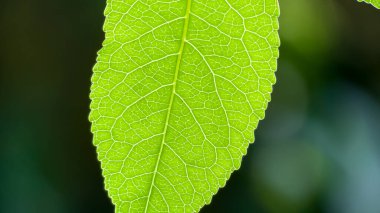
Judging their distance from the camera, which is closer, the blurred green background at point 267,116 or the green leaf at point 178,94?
the green leaf at point 178,94

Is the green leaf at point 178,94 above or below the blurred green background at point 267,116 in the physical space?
above

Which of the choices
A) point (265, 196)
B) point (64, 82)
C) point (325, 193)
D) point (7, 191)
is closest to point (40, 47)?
point (64, 82)

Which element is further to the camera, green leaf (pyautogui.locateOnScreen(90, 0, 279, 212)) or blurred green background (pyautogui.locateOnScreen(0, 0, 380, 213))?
blurred green background (pyautogui.locateOnScreen(0, 0, 380, 213))

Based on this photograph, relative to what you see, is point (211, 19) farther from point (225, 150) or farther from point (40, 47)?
point (40, 47)

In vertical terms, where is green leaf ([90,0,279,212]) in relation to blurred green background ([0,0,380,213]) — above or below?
above

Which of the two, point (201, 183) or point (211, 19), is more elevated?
point (211, 19)
